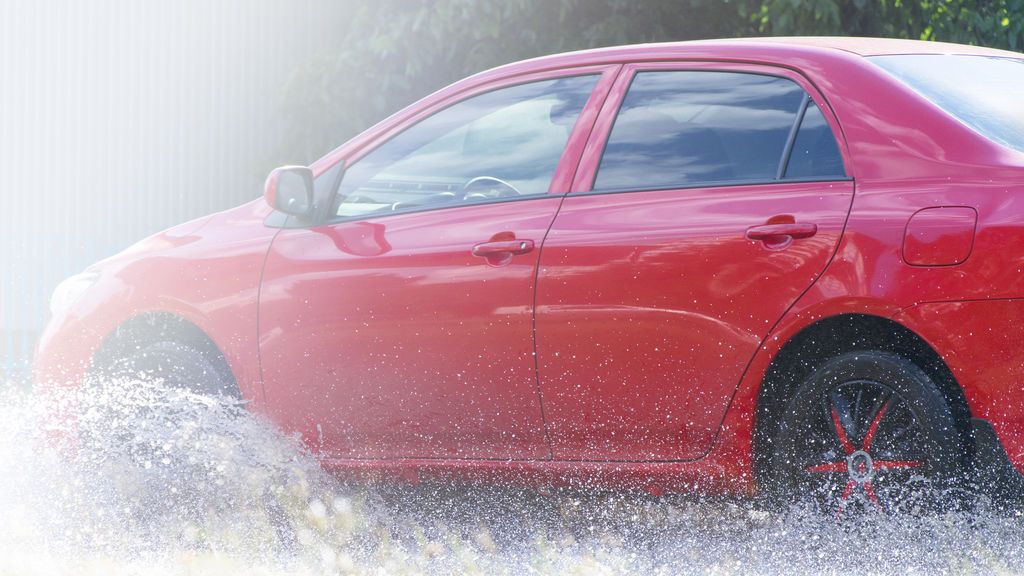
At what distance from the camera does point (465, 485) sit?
484cm

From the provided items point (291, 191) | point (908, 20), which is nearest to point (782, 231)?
point (291, 191)

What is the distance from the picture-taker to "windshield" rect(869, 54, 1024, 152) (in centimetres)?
395

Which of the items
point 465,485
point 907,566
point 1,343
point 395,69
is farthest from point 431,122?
point 1,343

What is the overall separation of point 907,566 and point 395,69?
26.0ft

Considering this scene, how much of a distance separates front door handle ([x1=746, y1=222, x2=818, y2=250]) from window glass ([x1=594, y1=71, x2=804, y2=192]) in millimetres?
210

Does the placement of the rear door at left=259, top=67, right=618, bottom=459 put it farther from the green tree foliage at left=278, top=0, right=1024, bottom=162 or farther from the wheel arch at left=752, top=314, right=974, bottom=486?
the green tree foliage at left=278, top=0, right=1024, bottom=162

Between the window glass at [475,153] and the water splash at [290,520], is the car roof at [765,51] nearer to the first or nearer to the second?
the window glass at [475,153]

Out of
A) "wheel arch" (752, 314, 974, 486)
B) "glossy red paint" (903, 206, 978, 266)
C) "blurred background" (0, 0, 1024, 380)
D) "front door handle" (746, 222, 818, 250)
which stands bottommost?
"blurred background" (0, 0, 1024, 380)

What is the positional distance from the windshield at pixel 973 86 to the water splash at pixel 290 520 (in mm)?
1112

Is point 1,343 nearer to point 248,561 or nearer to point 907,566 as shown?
point 248,561

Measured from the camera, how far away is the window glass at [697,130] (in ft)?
14.0

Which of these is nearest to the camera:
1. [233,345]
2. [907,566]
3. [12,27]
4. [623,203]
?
[907,566]

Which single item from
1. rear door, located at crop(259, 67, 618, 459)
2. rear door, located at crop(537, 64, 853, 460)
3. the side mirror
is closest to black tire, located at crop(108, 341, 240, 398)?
rear door, located at crop(259, 67, 618, 459)

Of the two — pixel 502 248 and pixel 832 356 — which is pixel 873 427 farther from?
pixel 502 248
